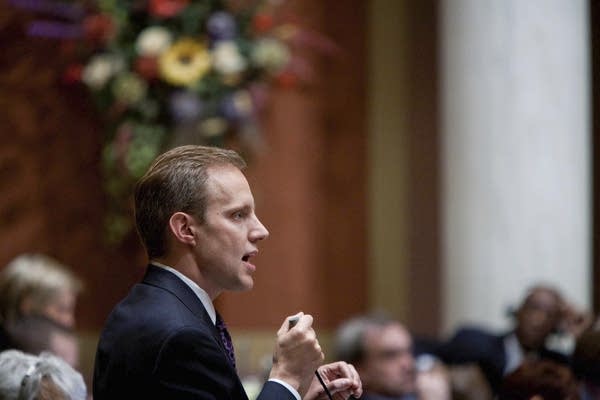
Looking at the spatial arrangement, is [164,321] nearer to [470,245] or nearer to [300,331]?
[300,331]

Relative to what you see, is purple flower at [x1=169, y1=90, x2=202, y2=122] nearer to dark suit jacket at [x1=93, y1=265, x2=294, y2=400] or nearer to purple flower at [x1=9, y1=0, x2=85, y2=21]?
purple flower at [x1=9, y1=0, x2=85, y2=21]

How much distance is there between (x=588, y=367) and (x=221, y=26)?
2.75 metres

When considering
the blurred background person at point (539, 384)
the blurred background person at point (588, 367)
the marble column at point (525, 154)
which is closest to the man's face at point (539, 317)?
the marble column at point (525, 154)

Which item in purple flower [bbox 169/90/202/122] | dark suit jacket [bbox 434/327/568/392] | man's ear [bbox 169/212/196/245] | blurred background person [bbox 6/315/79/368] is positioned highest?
purple flower [bbox 169/90/202/122]

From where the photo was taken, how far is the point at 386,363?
379cm

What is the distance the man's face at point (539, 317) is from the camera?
14.8ft

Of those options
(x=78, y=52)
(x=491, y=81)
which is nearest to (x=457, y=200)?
(x=491, y=81)

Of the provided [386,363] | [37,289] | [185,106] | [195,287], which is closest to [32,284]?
[37,289]

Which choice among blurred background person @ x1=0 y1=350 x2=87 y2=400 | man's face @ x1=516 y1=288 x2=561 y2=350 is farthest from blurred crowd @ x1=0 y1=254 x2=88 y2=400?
man's face @ x1=516 y1=288 x2=561 y2=350

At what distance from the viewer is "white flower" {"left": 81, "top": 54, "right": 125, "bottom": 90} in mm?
5043

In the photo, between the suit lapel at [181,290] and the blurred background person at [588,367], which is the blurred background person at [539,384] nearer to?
the blurred background person at [588,367]

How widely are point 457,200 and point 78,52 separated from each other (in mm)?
2065

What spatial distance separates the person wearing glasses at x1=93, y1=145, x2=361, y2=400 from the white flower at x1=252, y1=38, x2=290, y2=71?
3.15 meters

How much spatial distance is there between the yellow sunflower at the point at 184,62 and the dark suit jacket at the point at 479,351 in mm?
1733
